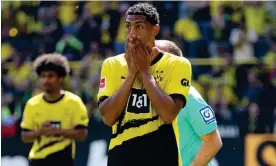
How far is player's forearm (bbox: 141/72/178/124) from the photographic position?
4.25 metres

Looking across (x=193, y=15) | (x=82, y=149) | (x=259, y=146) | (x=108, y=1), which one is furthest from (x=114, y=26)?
(x=259, y=146)

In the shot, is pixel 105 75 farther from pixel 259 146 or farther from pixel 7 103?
pixel 7 103

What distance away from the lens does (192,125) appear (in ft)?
17.7

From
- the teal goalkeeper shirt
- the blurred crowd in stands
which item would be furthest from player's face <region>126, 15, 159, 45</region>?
the blurred crowd in stands

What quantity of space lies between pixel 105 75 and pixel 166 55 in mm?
393

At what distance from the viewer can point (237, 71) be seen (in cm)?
1436

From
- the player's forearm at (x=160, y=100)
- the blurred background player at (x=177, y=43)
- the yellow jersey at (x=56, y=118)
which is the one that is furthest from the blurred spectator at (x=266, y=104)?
the player's forearm at (x=160, y=100)

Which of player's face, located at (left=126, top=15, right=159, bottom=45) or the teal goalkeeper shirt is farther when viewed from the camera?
the teal goalkeeper shirt

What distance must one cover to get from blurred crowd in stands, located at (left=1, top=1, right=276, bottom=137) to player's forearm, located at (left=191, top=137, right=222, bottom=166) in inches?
300

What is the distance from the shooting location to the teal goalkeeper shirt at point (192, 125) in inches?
211

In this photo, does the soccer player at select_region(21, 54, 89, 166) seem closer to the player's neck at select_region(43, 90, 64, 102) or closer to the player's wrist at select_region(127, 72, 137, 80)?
the player's neck at select_region(43, 90, 64, 102)

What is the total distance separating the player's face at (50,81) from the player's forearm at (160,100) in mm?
4359

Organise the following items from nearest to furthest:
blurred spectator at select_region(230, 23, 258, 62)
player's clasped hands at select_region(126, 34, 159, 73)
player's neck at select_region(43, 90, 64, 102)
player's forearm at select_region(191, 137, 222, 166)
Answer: player's clasped hands at select_region(126, 34, 159, 73) < player's forearm at select_region(191, 137, 222, 166) < player's neck at select_region(43, 90, 64, 102) < blurred spectator at select_region(230, 23, 258, 62)

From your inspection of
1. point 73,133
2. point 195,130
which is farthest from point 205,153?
point 73,133
